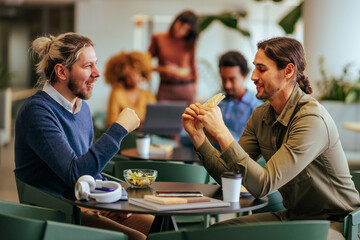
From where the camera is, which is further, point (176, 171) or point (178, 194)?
point (176, 171)

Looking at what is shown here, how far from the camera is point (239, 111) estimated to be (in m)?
4.16

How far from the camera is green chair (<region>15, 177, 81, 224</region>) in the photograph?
7.42ft

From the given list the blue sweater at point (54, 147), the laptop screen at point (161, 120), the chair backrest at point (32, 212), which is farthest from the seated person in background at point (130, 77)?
the chair backrest at point (32, 212)

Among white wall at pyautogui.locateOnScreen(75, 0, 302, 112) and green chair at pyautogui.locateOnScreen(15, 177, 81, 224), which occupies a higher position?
white wall at pyautogui.locateOnScreen(75, 0, 302, 112)

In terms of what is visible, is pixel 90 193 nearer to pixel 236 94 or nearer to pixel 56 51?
pixel 56 51

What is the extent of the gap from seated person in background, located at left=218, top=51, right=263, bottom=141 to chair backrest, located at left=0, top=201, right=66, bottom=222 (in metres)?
2.19

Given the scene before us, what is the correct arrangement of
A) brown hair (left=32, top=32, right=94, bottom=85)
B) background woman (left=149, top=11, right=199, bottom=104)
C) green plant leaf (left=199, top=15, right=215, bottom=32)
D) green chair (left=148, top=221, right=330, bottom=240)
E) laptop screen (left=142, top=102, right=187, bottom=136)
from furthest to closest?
green plant leaf (left=199, top=15, right=215, bottom=32) < background woman (left=149, top=11, right=199, bottom=104) < laptop screen (left=142, top=102, right=187, bottom=136) < brown hair (left=32, top=32, right=94, bottom=85) < green chair (left=148, top=221, right=330, bottom=240)

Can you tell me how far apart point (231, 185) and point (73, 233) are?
0.64 metres

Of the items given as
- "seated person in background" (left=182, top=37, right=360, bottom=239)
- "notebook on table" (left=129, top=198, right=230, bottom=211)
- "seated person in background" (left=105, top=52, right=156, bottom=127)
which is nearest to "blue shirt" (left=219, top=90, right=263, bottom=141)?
"seated person in background" (left=105, top=52, right=156, bottom=127)

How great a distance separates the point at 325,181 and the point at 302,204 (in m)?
0.14

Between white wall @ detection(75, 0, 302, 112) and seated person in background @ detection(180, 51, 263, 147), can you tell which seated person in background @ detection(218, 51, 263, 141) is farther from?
white wall @ detection(75, 0, 302, 112)

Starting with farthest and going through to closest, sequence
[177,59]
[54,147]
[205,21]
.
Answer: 1. [205,21]
2. [177,59]
3. [54,147]

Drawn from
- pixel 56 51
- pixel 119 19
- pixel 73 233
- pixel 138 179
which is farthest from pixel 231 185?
pixel 119 19

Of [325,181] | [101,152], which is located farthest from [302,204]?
[101,152]
